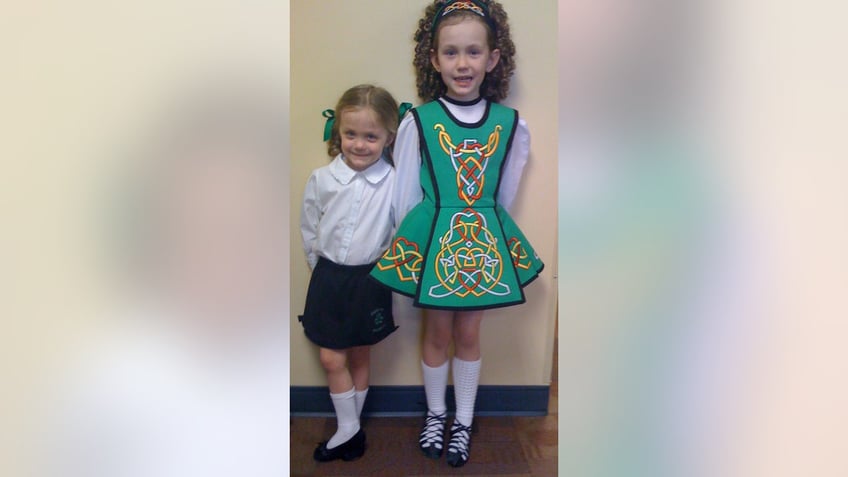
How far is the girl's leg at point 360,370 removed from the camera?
0.82 metres

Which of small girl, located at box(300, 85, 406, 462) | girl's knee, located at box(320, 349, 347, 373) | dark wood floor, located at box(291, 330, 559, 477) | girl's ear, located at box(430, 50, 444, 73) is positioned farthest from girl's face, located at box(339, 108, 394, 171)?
dark wood floor, located at box(291, 330, 559, 477)

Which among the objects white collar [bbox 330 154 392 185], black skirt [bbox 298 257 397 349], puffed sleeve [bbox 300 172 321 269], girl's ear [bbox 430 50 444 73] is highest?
girl's ear [bbox 430 50 444 73]

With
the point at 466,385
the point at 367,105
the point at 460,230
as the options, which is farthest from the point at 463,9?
the point at 466,385

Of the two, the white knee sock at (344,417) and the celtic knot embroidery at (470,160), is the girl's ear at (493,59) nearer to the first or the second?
the celtic knot embroidery at (470,160)

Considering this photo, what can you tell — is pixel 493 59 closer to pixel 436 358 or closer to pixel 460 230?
pixel 460 230

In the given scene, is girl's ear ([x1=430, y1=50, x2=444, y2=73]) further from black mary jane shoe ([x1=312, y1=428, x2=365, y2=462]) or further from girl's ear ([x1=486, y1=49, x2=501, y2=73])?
black mary jane shoe ([x1=312, y1=428, x2=365, y2=462])

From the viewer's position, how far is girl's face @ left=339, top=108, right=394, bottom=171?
75cm

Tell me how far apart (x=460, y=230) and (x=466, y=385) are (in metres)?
0.28

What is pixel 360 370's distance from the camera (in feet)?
2.74

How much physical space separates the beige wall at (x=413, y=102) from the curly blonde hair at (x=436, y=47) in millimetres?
13

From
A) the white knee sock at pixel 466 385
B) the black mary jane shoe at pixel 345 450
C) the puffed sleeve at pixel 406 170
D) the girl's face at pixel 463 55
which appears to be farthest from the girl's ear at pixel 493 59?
the black mary jane shoe at pixel 345 450
